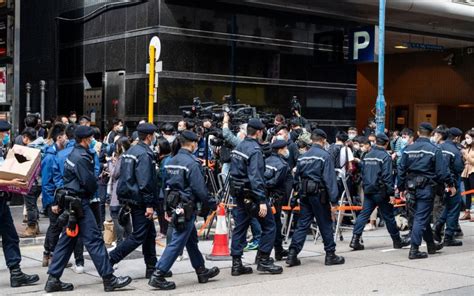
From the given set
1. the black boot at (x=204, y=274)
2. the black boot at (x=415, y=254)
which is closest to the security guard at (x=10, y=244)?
the black boot at (x=204, y=274)

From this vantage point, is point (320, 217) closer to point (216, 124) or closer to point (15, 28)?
point (216, 124)

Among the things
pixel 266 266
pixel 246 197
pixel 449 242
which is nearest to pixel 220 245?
pixel 266 266

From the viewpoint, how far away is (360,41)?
20516 millimetres

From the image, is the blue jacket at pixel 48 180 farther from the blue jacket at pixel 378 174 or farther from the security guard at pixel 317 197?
the blue jacket at pixel 378 174

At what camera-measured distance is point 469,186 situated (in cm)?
1563

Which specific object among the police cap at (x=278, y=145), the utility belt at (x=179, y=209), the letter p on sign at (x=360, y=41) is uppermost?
the letter p on sign at (x=360, y=41)

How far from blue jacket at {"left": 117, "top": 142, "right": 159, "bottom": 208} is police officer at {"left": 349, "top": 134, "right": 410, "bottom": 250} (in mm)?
4062

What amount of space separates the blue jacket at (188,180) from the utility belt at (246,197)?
2.56ft

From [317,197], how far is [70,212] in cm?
349

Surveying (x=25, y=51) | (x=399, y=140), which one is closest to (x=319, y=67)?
(x=399, y=140)

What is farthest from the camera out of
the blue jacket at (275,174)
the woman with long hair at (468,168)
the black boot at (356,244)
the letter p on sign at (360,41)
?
the letter p on sign at (360,41)

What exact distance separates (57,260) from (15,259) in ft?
2.14

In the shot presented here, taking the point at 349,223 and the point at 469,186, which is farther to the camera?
the point at 469,186

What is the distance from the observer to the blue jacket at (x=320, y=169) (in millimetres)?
9695
